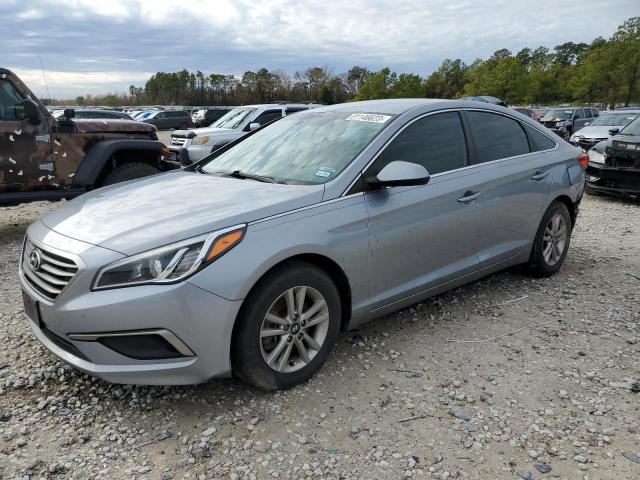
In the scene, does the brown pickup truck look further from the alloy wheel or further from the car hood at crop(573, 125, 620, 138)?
the car hood at crop(573, 125, 620, 138)

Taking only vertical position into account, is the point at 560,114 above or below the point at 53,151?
below

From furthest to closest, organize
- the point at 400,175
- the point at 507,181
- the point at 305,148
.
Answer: the point at 507,181, the point at 305,148, the point at 400,175

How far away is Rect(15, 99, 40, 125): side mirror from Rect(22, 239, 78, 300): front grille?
3.80m

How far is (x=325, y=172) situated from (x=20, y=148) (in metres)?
4.58

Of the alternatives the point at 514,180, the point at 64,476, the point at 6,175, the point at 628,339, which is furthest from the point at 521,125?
the point at 6,175

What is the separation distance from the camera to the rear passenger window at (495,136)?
4180 mm

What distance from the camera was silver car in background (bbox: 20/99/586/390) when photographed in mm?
2600

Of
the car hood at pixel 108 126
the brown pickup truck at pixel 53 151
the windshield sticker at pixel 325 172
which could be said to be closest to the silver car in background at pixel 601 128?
the car hood at pixel 108 126

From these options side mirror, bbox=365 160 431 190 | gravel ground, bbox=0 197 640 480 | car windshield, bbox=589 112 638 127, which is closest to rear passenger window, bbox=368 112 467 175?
side mirror, bbox=365 160 431 190

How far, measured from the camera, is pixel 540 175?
4578mm

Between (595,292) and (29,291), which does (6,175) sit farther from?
(595,292)

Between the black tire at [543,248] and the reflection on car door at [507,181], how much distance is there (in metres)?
0.14

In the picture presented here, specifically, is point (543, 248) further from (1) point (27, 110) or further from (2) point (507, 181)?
(1) point (27, 110)

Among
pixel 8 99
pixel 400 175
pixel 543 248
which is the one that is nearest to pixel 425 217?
pixel 400 175
